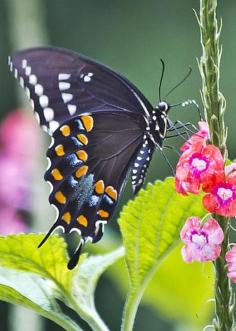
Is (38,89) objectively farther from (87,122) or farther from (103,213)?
(103,213)

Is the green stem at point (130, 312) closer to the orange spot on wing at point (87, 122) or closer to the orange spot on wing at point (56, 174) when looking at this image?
the orange spot on wing at point (56, 174)

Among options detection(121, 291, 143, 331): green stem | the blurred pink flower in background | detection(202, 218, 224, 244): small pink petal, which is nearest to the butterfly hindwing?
detection(121, 291, 143, 331): green stem

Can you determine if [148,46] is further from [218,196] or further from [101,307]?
[218,196]

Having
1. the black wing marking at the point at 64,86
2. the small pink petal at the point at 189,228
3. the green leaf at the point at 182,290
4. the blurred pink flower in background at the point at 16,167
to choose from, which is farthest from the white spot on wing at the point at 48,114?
the blurred pink flower in background at the point at 16,167

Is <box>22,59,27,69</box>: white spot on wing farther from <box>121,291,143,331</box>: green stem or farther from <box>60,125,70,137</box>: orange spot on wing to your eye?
<box>121,291,143,331</box>: green stem

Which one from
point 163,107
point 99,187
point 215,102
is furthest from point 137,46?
point 215,102

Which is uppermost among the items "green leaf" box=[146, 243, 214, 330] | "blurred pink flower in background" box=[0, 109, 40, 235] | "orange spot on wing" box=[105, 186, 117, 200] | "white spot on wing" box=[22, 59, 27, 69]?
"white spot on wing" box=[22, 59, 27, 69]
